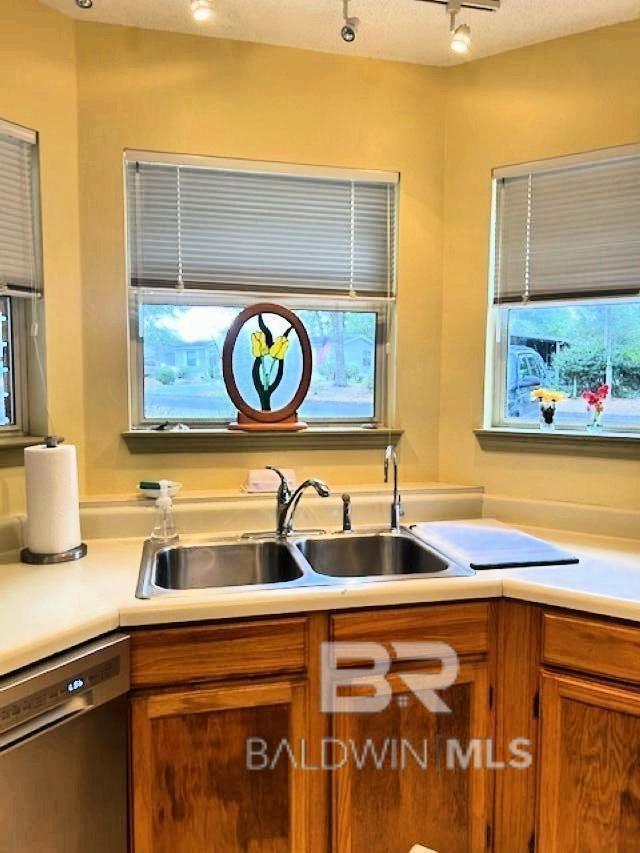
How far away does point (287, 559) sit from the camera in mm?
1901

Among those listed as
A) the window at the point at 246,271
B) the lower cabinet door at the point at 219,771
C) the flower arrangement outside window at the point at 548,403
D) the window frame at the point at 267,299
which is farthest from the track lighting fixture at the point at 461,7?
the lower cabinet door at the point at 219,771

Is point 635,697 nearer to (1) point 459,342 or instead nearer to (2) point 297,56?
(1) point 459,342

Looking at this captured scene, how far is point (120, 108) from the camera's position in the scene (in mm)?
2031

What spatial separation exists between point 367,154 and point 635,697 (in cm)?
188

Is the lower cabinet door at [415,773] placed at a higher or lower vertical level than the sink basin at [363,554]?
lower

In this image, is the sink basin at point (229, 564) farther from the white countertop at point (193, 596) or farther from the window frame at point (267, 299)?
the window frame at point (267, 299)

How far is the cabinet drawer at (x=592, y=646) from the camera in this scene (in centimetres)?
147

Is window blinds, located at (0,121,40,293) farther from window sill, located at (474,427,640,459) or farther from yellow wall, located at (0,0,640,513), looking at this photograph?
window sill, located at (474,427,640,459)

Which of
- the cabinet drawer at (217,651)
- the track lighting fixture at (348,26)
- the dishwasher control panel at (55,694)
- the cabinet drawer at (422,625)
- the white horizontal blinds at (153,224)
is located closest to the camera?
the dishwasher control panel at (55,694)

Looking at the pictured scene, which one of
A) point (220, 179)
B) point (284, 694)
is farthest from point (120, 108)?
point (284, 694)

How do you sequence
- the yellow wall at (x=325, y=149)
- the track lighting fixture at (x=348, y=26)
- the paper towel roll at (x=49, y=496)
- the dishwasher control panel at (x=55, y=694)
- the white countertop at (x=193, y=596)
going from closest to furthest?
1. the dishwasher control panel at (x=55, y=694)
2. the white countertop at (x=193, y=596)
3. the paper towel roll at (x=49, y=496)
4. the track lighting fixture at (x=348, y=26)
5. the yellow wall at (x=325, y=149)

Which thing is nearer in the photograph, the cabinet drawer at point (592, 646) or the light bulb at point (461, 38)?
the cabinet drawer at point (592, 646)

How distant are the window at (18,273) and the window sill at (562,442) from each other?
1574mm

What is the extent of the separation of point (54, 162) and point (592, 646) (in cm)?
209
